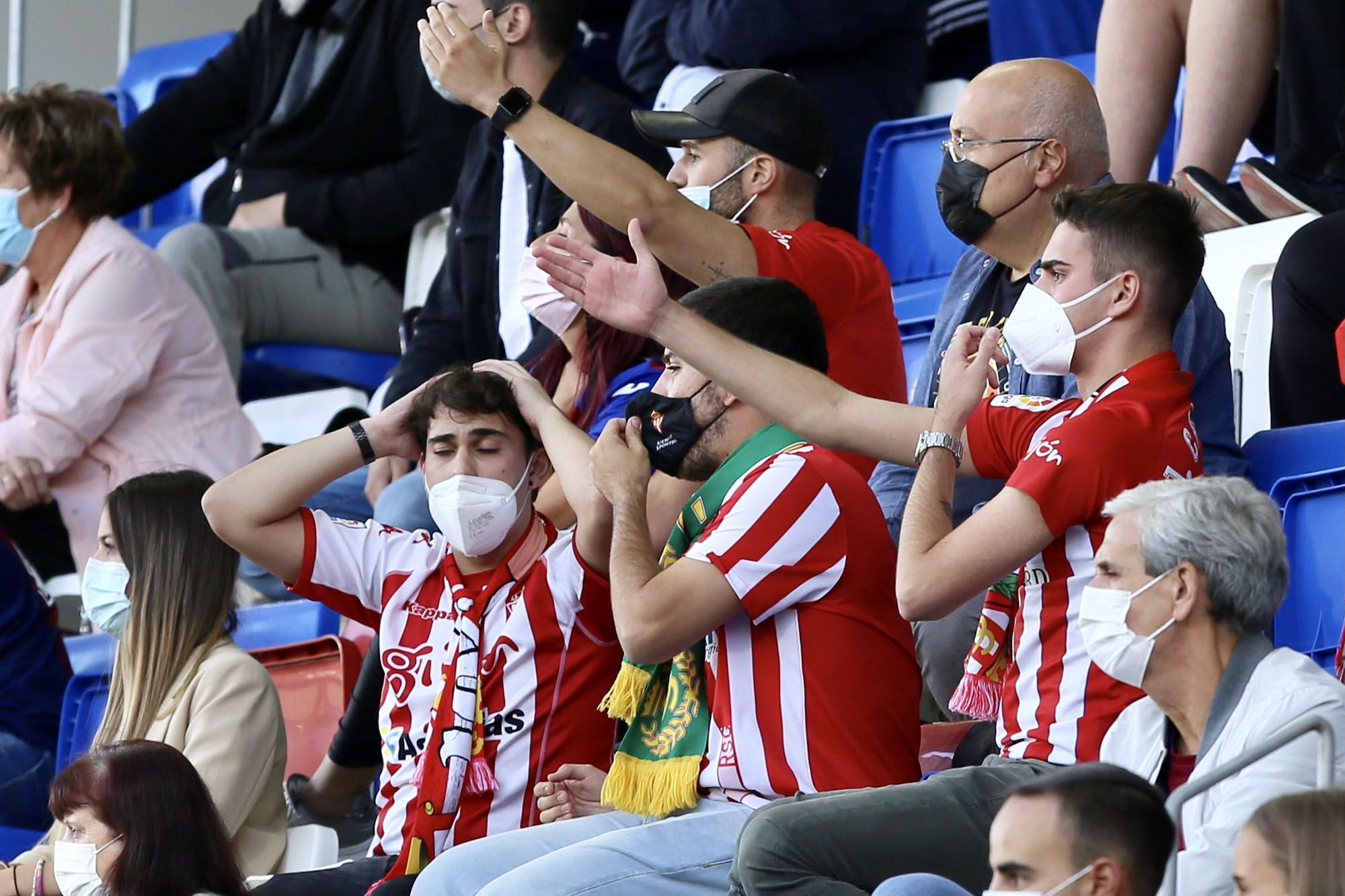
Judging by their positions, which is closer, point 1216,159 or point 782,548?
point 782,548

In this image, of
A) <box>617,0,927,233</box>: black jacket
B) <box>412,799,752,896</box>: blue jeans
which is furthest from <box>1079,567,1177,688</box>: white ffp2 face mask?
<box>617,0,927,233</box>: black jacket


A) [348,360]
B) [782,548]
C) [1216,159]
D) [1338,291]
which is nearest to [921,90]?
[1216,159]

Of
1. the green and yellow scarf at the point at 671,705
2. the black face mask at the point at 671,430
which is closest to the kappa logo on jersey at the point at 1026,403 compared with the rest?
the green and yellow scarf at the point at 671,705

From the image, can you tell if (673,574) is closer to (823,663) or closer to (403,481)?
(823,663)

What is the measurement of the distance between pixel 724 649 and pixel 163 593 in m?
1.21

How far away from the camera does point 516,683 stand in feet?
10.8

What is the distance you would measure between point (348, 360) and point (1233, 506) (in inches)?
153

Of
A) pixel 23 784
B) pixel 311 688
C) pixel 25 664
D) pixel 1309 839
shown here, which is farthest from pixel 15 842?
pixel 1309 839

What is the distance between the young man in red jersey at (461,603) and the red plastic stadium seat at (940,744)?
1.63 feet

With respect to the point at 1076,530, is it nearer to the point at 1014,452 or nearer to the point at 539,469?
the point at 1014,452

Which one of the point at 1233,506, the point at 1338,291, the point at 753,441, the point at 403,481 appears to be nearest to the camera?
the point at 1233,506

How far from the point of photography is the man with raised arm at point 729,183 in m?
3.39

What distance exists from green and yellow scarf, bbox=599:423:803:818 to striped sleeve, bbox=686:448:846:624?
0.12 m

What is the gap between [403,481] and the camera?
4.36 metres
